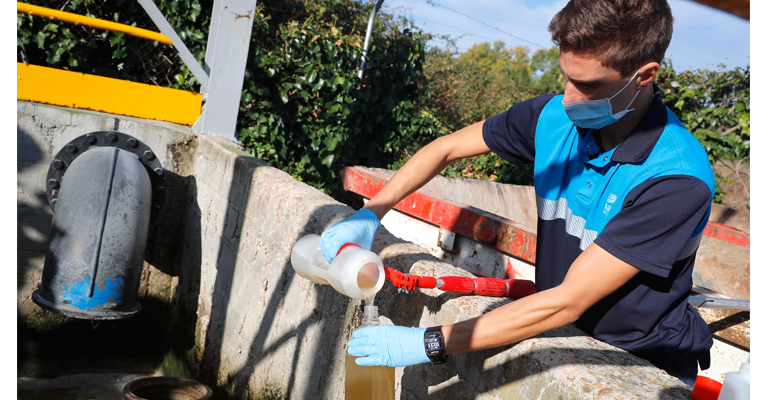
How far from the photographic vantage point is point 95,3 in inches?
195

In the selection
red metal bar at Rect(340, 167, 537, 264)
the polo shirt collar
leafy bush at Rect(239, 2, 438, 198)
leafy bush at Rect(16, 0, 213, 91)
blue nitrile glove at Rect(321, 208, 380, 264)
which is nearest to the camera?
the polo shirt collar

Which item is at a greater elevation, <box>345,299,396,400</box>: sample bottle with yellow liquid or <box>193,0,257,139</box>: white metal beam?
<box>193,0,257,139</box>: white metal beam

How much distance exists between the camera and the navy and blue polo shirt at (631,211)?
138 cm

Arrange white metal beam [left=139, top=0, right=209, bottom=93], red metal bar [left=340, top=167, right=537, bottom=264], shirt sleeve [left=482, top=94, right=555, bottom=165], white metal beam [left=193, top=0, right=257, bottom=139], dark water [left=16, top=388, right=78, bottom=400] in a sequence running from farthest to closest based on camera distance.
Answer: white metal beam [left=193, top=0, right=257, bottom=139], white metal beam [left=139, top=0, right=209, bottom=93], dark water [left=16, top=388, right=78, bottom=400], red metal bar [left=340, top=167, right=537, bottom=264], shirt sleeve [left=482, top=94, right=555, bottom=165]

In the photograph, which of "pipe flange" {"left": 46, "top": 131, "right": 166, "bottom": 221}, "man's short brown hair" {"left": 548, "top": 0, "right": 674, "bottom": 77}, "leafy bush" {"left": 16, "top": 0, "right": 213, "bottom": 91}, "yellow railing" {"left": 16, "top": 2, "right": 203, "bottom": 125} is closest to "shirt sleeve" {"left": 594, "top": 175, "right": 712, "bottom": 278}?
"man's short brown hair" {"left": 548, "top": 0, "right": 674, "bottom": 77}

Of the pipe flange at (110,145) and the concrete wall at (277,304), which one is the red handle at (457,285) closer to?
the concrete wall at (277,304)

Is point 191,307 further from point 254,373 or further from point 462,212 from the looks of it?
point 462,212

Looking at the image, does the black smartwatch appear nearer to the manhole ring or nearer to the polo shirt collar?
the polo shirt collar

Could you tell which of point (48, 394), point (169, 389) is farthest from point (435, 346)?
point (48, 394)

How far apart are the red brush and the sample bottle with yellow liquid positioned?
4.9 inches

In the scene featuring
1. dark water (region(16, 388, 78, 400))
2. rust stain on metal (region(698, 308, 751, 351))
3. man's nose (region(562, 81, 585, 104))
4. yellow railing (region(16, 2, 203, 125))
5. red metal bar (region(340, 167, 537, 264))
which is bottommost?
dark water (region(16, 388, 78, 400))

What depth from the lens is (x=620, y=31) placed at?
1.45m

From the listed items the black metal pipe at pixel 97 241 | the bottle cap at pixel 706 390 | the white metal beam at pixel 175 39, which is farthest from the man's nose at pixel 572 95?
the white metal beam at pixel 175 39

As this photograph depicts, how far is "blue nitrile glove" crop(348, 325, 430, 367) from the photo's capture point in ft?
4.90
